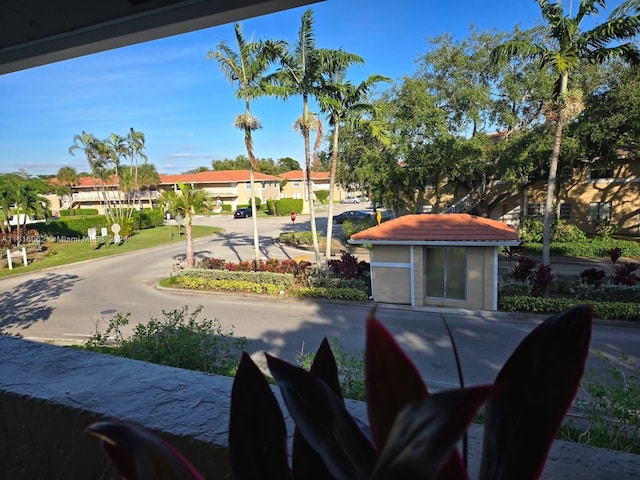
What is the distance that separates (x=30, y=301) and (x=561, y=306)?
1565cm

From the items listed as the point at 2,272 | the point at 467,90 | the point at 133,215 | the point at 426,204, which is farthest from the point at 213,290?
the point at 133,215

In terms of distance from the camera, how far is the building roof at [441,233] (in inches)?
383

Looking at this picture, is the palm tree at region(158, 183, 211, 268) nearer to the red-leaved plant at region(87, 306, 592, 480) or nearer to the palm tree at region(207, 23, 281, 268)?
the palm tree at region(207, 23, 281, 268)

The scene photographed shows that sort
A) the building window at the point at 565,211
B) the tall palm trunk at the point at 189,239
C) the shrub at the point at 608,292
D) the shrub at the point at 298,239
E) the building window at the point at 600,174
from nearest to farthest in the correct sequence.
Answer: the shrub at the point at 608,292 < the tall palm trunk at the point at 189,239 < the building window at the point at 600,174 < the building window at the point at 565,211 < the shrub at the point at 298,239

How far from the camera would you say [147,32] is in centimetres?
162

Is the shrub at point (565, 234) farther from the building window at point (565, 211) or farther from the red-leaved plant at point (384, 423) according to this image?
the red-leaved plant at point (384, 423)

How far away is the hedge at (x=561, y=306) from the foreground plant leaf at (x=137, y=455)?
10.0 meters

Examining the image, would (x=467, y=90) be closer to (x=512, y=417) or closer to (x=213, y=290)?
(x=213, y=290)

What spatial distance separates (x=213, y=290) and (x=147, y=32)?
40.4ft

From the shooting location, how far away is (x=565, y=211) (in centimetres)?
2094

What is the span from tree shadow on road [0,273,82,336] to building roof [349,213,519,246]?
29.0 feet

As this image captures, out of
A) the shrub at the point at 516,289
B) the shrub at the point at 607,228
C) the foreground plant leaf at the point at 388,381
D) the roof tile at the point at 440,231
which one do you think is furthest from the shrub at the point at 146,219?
the foreground plant leaf at the point at 388,381

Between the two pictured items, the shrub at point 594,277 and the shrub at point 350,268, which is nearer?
the shrub at point 594,277

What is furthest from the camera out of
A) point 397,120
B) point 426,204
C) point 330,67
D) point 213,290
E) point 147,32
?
point 426,204
